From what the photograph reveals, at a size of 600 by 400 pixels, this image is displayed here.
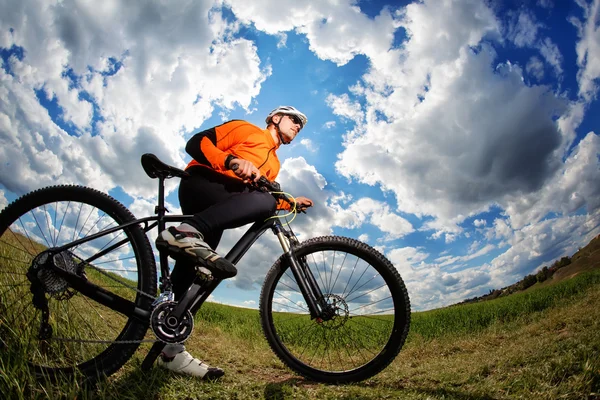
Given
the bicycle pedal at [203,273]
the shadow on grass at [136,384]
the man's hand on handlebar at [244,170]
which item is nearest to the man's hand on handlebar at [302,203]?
the man's hand on handlebar at [244,170]

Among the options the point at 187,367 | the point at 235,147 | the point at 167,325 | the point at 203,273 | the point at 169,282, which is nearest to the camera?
the point at 167,325

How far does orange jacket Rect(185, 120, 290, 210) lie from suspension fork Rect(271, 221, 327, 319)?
325 mm

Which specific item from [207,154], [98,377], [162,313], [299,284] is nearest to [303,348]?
[299,284]

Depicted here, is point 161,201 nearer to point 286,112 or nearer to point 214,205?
point 214,205

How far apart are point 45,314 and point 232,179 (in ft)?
5.73

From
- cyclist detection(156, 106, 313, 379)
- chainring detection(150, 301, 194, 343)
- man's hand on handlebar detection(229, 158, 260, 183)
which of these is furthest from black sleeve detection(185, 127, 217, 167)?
chainring detection(150, 301, 194, 343)

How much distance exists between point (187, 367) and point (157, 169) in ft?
5.38

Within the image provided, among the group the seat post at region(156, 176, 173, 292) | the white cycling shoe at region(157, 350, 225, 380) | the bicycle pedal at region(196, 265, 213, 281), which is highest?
the seat post at region(156, 176, 173, 292)

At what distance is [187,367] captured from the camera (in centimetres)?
266

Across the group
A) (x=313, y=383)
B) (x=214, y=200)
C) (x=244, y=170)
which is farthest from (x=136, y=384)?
(x=244, y=170)

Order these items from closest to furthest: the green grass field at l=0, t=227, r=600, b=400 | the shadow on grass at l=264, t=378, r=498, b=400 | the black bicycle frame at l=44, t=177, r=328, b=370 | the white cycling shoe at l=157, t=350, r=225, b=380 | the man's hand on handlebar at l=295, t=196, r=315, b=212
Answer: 1. the green grass field at l=0, t=227, r=600, b=400
2. the shadow on grass at l=264, t=378, r=498, b=400
3. the black bicycle frame at l=44, t=177, r=328, b=370
4. the white cycling shoe at l=157, t=350, r=225, b=380
5. the man's hand on handlebar at l=295, t=196, r=315, b=212

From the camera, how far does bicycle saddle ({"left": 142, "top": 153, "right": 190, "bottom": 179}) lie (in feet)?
8.33

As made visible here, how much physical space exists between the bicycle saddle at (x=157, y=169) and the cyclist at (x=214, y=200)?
0.47 ft

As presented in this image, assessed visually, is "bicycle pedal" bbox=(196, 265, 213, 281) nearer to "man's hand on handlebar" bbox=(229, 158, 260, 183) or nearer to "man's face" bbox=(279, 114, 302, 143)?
"man's hand on handlebar" bbox=(229, 158, 260, 183)
